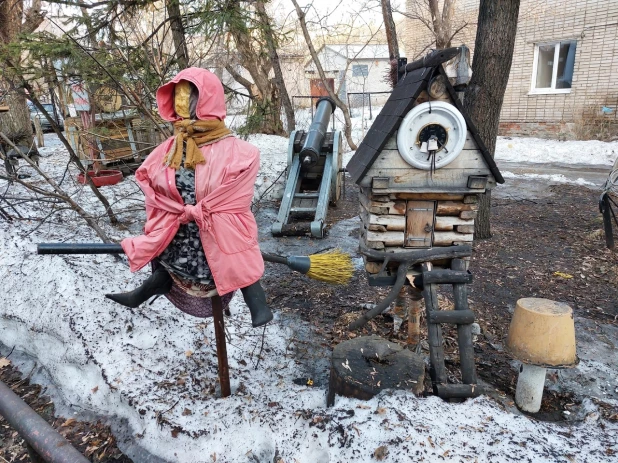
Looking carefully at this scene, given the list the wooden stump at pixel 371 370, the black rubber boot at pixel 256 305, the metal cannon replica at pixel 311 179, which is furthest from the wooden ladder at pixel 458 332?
the metal cannon replica at pixel 311 179

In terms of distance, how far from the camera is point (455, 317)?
2.48m

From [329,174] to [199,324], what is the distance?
414 cm

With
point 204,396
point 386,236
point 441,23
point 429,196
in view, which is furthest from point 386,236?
point 441,23

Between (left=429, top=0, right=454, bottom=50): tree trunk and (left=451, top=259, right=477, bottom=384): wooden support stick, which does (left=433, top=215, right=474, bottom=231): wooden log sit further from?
(left=429, top=0, right=454, bottom=50): tree trunk

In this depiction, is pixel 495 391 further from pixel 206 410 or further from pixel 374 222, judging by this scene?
pixel 206 410

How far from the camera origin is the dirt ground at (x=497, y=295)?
2.68 meters

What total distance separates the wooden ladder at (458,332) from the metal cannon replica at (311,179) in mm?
3467

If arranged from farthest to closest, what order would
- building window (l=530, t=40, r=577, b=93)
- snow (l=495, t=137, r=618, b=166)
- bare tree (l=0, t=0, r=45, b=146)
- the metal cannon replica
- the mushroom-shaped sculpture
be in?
building window (l=530, t=40, r=577, b=93)
snow (l=495, t=137, r=618, b=166)
bare tree (l=0, t=0, r=45, b=146)
the metal cannon replica
the mushroom-shaped sculpture

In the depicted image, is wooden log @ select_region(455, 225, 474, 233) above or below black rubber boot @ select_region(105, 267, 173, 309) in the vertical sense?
above

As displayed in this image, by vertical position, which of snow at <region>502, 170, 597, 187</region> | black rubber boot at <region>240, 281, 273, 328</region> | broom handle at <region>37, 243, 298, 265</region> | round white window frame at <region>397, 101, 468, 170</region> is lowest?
snow at <region>502, 170, 597, 187</region>

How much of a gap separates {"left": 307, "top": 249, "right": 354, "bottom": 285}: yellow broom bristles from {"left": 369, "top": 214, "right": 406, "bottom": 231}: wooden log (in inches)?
11.8

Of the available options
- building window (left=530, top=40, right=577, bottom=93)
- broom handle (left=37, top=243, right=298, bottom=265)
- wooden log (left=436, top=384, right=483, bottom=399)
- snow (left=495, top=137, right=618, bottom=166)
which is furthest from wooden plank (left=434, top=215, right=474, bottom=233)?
building window (left=530, top=40, right=577, bottom=93)

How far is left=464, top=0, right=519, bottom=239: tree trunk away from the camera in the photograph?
15.4 ft

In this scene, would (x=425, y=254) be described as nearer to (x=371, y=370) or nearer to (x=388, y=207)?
(x=388, y=207)
